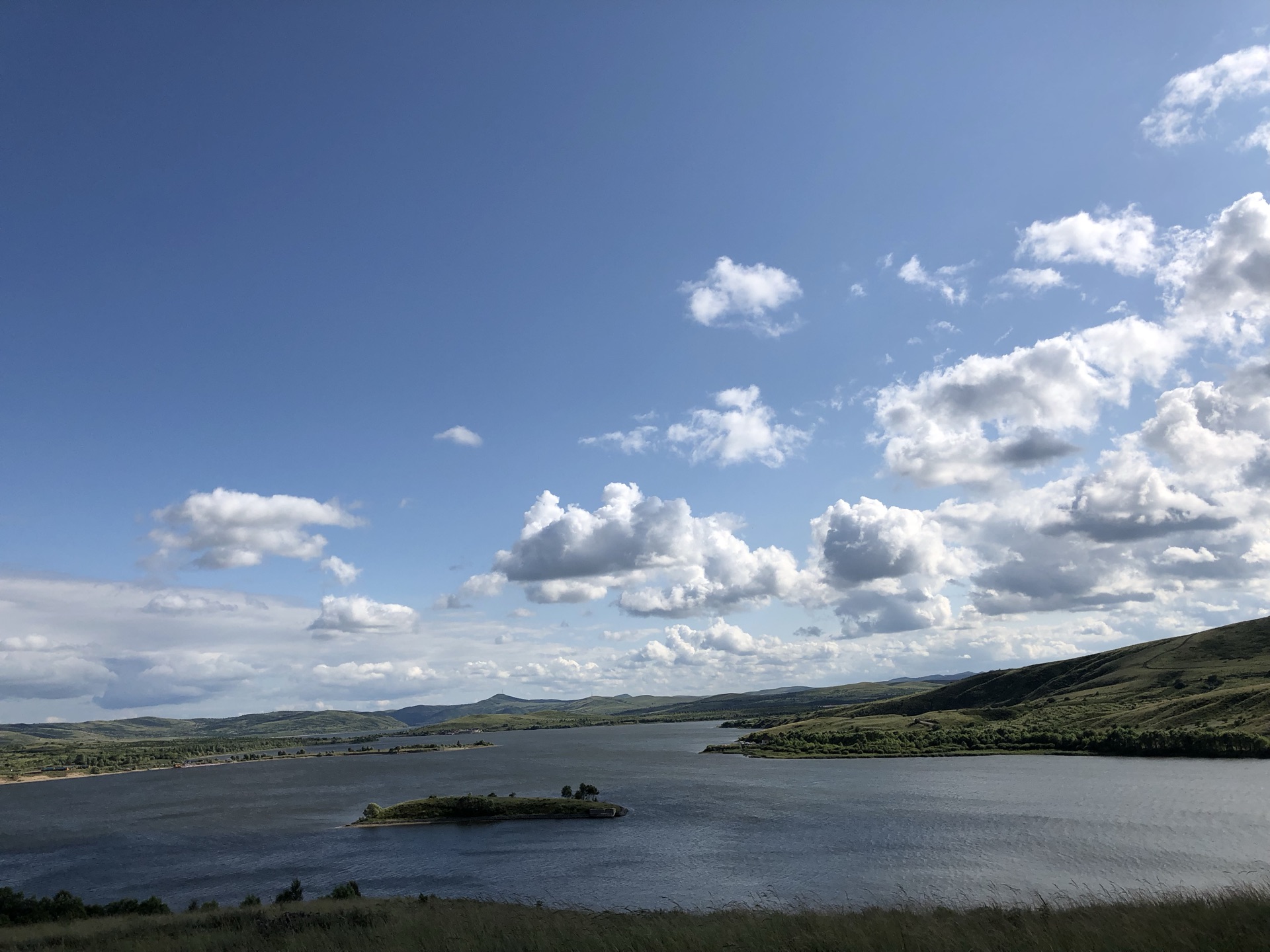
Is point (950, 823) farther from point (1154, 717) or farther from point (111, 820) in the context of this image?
point (111, 820)

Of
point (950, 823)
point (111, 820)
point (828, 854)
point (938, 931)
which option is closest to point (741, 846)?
point (828, 854)

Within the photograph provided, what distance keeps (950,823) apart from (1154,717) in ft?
328

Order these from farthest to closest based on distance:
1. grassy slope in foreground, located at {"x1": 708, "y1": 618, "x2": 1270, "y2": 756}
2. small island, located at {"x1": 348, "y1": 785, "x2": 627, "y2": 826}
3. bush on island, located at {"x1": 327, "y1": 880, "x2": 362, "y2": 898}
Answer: grassy slope in foreground, located at {"x1": 708, "y1": 618, "x2": 1270, "y2": 756} → small island, located at {"x1": 348, "y1": 785, "x2": 627, "y2": 826} → bush on island, located at {"x1": 327, "y1": 880, "x2": 362, "y2": 898}

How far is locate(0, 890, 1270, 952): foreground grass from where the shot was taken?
15.8 m

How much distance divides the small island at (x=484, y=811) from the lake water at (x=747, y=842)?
155 inches

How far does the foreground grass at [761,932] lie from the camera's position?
1579 centimetres

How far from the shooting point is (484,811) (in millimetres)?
106000

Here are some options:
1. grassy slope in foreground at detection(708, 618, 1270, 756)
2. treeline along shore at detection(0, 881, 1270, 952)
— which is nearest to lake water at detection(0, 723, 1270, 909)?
grassy slope in foreground at detection(708, 618, 1270, 756)

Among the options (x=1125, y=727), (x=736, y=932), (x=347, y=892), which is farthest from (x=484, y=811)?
(x=1125, y=727)

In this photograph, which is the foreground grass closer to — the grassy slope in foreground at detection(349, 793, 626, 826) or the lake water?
the lake water

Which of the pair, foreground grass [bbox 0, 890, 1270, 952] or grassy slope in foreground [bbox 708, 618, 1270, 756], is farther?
grassy slope in foreground [bbox 708, 618, 1270, 756]

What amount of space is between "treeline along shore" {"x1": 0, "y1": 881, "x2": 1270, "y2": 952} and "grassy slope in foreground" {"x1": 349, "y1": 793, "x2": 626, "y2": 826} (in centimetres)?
7406

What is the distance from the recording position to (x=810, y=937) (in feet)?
55.0

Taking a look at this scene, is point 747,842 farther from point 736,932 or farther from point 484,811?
point 736,932
